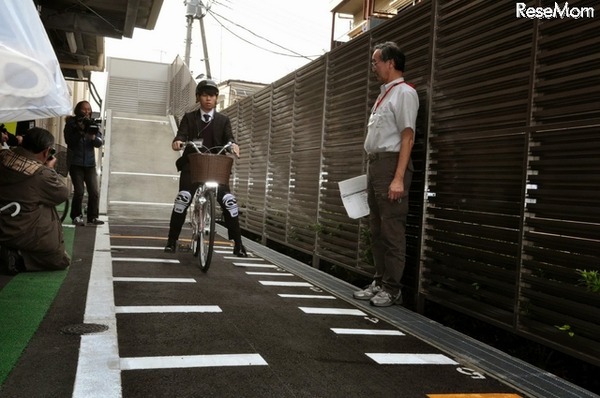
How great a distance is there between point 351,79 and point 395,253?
238cm

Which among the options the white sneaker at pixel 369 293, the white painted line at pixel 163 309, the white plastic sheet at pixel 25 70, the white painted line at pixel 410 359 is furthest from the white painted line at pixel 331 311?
the white plastic sheet at pixel 25 70

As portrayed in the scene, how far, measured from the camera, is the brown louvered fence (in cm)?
289

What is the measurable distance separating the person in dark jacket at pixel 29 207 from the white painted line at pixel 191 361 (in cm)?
241

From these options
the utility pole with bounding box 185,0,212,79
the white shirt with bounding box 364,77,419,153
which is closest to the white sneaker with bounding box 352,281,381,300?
the white shirt with bounding box 364,77,419,153

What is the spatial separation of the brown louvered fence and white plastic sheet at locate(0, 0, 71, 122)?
265 centimetres

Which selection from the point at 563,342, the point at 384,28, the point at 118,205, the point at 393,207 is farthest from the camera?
the point at 118,205

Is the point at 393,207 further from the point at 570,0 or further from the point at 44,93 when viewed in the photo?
the point at 44,93

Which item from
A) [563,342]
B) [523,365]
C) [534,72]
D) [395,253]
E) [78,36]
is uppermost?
[78,36]

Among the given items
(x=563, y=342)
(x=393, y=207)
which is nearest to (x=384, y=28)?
(x=393, y=207)

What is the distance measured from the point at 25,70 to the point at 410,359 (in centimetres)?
246

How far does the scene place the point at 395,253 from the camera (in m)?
4.15

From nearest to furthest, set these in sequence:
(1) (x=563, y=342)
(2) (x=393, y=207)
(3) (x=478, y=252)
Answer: (1) (x=563, y=342) < (3) (x=478, y=252) < (2) (x=393, y=207)

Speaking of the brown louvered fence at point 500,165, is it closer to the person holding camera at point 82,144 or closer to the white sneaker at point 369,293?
the white sneaker at point 369,293

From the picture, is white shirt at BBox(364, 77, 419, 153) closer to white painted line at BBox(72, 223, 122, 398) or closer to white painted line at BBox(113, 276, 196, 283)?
white painted line at BBox(113, 276, 196, 283)
